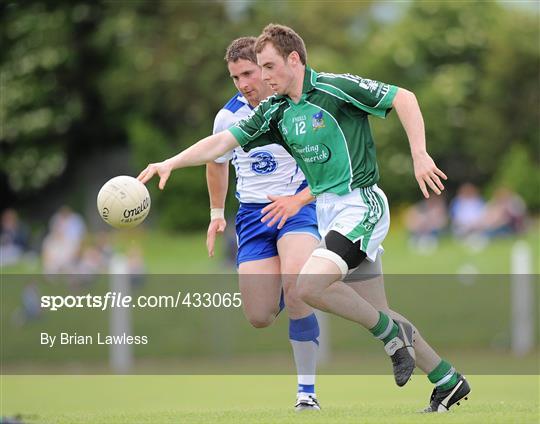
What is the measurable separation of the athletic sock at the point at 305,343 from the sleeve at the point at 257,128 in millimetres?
1610

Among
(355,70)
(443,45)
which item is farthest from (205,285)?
(443,45)

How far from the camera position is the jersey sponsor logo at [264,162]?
904 cm

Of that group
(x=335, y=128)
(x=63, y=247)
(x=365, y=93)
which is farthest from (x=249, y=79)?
(x=63, y=247)

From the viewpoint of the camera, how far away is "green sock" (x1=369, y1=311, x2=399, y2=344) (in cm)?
775

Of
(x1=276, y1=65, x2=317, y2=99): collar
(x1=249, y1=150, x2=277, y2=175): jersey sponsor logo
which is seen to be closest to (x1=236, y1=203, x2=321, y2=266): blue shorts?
(x1=249, y1=150, x2=277, y2=175): jersey sponsor logo

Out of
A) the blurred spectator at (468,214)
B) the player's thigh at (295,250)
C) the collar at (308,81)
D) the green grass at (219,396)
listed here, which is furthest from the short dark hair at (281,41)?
the blurred spectator at (468,214)

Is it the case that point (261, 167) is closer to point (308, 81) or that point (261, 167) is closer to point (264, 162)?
point (264, 162)

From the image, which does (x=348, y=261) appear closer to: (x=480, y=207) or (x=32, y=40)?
(x=480, y=207)

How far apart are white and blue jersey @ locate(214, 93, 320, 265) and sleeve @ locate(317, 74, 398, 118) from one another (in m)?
1.30

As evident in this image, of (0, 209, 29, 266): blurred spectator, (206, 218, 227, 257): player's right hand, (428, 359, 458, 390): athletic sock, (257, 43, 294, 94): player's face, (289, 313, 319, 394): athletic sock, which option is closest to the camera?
(257, 43, 294, 94): player's face

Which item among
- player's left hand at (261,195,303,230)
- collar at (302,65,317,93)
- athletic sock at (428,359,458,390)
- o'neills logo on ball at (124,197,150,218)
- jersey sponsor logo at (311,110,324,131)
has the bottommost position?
athletic sock at (428,359,458,390)

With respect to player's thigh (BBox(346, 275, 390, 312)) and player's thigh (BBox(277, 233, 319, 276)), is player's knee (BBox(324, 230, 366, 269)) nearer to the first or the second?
player's thigh (BBox(346, 275, 390, 312))

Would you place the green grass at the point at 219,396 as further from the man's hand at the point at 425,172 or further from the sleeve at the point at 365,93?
the sleeve at the point at 365,93

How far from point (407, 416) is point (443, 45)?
31029mm
